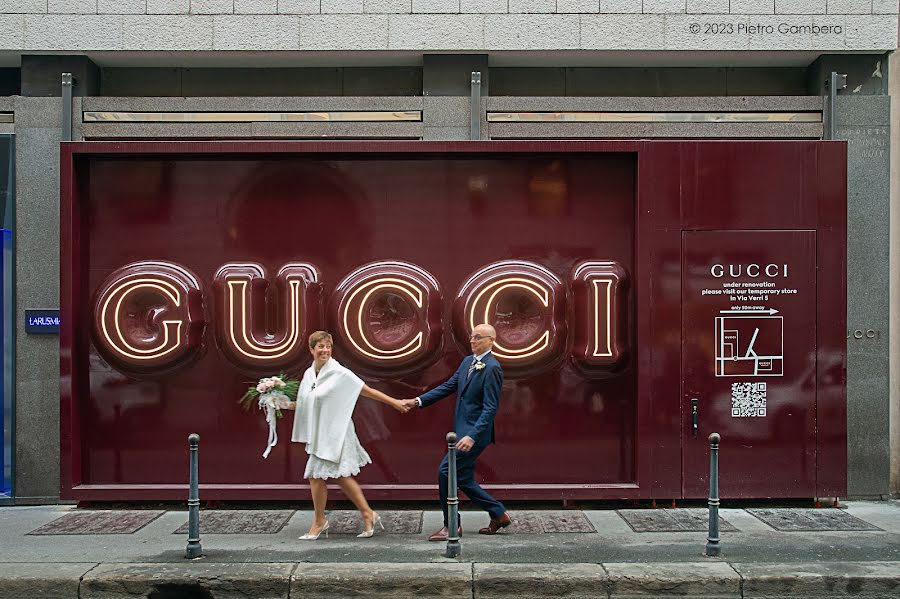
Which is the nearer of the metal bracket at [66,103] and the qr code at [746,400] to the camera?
the qr code at [746,400]

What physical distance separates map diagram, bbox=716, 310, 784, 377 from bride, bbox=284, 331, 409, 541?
413 cm

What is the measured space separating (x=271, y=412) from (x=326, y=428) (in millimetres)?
1290

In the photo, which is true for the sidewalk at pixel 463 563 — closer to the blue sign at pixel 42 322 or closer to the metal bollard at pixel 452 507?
the metal bollard at pixel 452 507

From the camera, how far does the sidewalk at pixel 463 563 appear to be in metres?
8.02

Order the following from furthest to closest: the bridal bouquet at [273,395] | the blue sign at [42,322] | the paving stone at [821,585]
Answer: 1. the blue sign at [42,322]
2. the bridal bouquet at [273,395]
3. the paving stone at [821,585]

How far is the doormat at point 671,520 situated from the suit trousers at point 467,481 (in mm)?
1501

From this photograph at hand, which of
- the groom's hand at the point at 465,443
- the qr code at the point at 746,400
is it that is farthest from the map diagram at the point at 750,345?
the groom's hand at the point at 465,443

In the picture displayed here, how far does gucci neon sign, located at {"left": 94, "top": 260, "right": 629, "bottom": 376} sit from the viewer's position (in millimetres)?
10789

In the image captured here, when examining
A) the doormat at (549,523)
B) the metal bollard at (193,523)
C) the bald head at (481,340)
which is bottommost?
the doormat at (549,523)

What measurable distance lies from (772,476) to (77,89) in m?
9.16

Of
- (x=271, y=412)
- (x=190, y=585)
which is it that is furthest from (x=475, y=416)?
(x=190, y=585)

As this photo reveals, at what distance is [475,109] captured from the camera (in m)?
11.3

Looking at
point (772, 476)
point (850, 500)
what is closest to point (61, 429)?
point (772, 476)

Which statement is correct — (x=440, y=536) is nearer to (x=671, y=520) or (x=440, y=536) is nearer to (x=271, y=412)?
→ (x=271, y=412)
